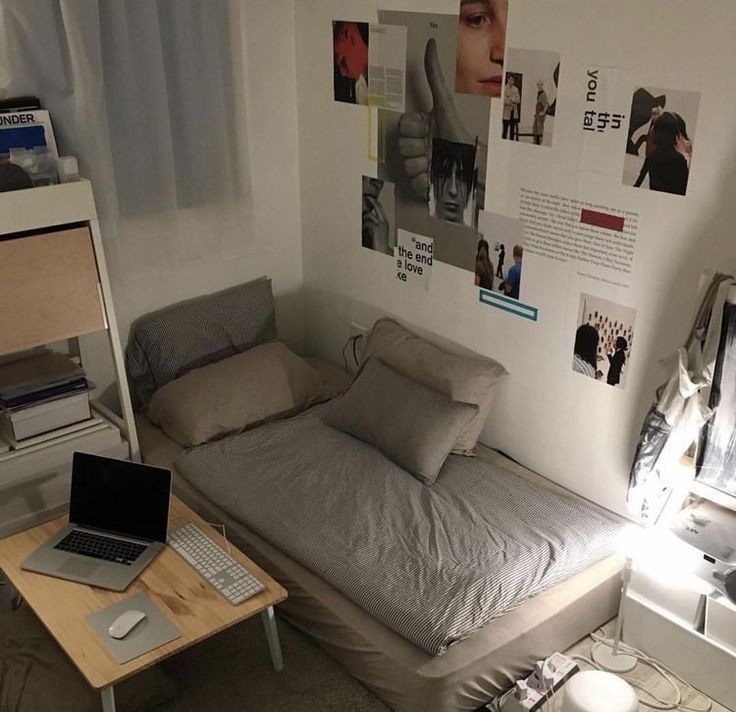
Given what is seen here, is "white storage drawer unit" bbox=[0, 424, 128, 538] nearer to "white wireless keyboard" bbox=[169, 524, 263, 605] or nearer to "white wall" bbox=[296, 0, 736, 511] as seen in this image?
"white wireless keyboard" bbox=[169, 524, 263, 605]

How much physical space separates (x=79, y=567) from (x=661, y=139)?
194cm

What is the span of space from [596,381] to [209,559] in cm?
127

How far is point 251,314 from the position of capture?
3.51 m

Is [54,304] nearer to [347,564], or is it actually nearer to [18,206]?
[18,206]

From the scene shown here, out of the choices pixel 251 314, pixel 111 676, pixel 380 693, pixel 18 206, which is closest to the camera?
pixel 111 676

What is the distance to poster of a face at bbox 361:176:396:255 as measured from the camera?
3.19 meters

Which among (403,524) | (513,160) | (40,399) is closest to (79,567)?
(40,399)

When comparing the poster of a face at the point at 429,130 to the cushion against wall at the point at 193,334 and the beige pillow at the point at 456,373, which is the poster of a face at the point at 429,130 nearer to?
the beige pillow at the point at 456,373

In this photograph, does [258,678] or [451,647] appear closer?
[451,647]

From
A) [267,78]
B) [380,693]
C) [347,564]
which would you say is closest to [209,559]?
[347,564]

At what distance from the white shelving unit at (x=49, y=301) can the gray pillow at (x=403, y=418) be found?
0.79 metres

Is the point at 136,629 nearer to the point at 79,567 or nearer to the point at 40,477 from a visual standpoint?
the point at 79,567

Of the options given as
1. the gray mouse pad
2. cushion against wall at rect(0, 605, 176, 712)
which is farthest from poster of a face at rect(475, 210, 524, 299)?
cushion against wall at rect(0, 605, 176, 712)

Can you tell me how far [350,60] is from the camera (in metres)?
3.14
